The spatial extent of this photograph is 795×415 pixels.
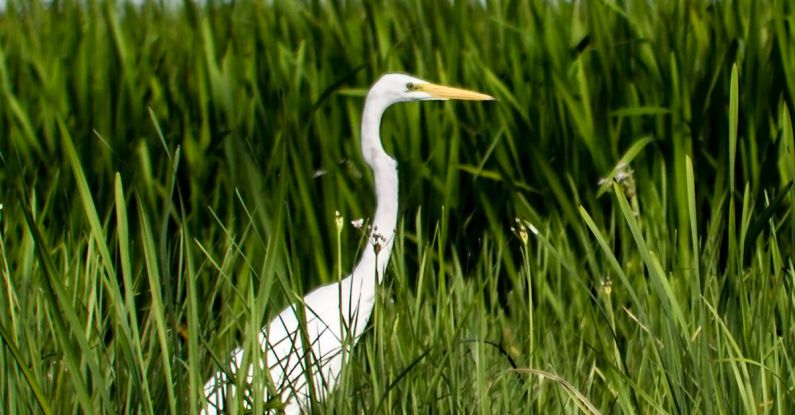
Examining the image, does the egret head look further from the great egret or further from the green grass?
the green grass

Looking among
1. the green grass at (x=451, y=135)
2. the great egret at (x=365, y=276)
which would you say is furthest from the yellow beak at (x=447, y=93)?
the green grass at (x=451, y=135)

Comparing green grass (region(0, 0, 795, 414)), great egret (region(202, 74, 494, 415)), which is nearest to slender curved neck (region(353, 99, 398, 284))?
great egret (region(202, 74, 494, 415))

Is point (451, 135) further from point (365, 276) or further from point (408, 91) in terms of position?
point (365, 276)

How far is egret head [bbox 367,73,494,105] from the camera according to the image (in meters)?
2.69

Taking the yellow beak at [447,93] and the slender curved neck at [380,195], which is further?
the yellow beak at [447,93]

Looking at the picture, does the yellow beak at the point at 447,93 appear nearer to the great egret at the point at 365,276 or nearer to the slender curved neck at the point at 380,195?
the great egret at the point at 365,276

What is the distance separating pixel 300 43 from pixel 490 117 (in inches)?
25.4

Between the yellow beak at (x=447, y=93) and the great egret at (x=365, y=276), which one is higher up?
the yellow beak at (x=447, y=93)

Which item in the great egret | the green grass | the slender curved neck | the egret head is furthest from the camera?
the green grass

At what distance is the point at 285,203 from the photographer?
1.28 meters

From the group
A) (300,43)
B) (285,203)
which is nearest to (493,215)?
(300,43)

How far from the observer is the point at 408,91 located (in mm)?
2744

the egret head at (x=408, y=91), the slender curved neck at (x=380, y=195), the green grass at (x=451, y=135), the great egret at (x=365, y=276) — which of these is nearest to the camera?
the great egret at (x=365, y=276)

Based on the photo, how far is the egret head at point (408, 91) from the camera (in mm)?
2691
